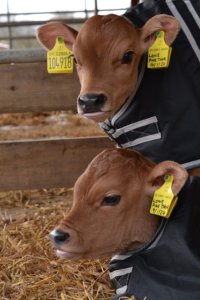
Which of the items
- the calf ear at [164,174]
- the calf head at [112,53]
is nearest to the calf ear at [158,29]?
the calf head at [112,53]

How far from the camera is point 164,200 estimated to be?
260 cm

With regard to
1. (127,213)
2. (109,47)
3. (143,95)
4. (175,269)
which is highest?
(109,47)

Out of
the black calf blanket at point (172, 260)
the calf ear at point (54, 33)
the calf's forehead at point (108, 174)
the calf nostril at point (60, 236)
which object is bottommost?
the black calf blanket at point (172, 260)

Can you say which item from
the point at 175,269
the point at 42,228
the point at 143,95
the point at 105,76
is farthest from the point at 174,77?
the point at 42,228

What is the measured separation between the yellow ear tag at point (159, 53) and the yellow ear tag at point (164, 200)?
74 cm

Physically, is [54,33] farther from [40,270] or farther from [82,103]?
[40,270]

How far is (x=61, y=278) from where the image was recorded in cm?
314

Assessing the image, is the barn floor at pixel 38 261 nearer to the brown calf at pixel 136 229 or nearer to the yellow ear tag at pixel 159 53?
the brown calf at pixel 136 229

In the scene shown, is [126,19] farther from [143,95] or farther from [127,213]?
[127,213]

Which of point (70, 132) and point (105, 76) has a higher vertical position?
point (105, 76)

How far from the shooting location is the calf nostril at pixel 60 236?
8.50 ft

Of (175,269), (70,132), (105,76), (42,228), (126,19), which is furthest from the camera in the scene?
(70,132)

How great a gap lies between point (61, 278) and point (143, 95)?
3.28 ft

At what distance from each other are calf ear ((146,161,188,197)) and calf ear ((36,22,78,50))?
110 centimetres
